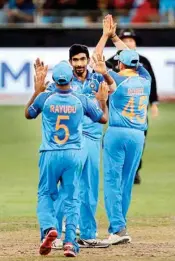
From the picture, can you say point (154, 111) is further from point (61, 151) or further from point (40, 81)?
point (61, 151)

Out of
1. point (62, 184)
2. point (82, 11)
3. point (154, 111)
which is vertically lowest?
point (62, 184)

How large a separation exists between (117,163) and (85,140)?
1.65 ft

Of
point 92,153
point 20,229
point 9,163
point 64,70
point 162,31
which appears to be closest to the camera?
point 64,70

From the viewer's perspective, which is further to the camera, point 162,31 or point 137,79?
point 162,31

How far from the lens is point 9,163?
18797 millimetres

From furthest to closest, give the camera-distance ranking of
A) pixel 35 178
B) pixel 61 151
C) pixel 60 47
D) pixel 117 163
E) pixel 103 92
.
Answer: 1. pixel 60 47
2. pixel 35 178
3. pixel 117 163
4. pixel 103 92
5. pixel 61 151

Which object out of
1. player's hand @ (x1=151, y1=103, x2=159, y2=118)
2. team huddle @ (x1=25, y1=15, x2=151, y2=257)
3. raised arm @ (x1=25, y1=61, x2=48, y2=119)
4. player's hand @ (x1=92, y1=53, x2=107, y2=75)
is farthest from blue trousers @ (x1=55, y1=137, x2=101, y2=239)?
player's hand @ (x1=151, y1=103, x2=159, y2=118)

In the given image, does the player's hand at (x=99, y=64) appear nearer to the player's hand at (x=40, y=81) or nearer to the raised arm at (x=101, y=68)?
the raised arm at (x=101, y=68)

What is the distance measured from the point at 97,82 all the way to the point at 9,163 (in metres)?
6.65

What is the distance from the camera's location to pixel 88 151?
12.2 metres

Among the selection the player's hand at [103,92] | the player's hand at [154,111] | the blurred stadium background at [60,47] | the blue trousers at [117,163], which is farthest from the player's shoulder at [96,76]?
the blurred stadium background at [60,47]

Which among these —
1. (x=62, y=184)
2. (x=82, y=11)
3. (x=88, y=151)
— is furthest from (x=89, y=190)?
(x=82, y=11)

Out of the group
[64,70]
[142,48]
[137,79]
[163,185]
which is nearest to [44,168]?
[64,70]

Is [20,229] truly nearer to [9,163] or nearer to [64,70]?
[64,70]
